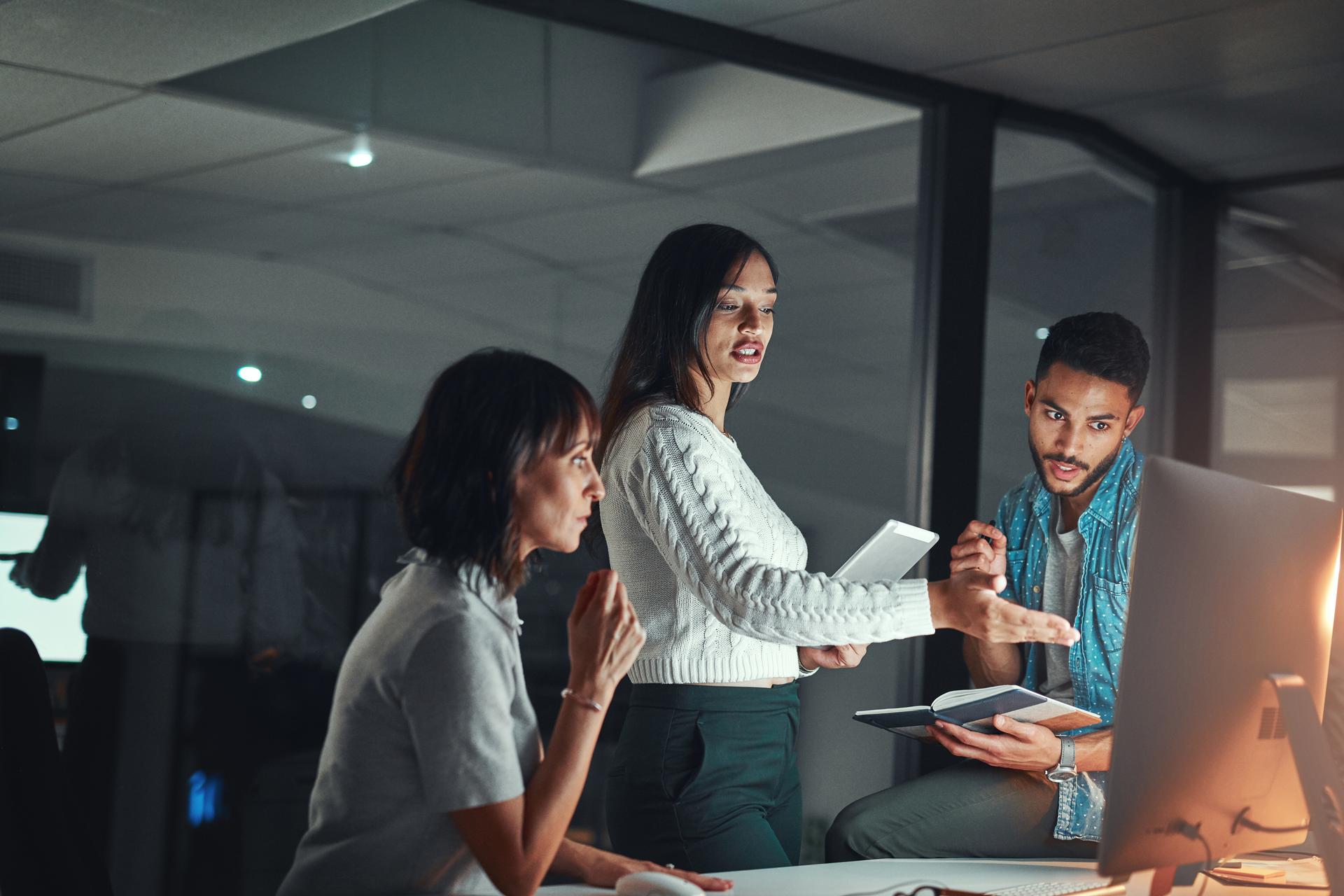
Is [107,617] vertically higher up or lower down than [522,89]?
lower down

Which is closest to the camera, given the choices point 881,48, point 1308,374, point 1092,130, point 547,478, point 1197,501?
point 1197,501

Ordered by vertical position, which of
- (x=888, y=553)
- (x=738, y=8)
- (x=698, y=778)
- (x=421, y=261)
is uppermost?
(x=738, y=8)

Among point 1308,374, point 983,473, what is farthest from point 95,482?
point 1308,374

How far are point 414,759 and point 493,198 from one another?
68.8 inches

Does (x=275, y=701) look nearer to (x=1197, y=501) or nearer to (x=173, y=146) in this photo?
(x=173, y=146)

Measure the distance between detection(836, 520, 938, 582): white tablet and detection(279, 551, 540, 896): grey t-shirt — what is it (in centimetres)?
72

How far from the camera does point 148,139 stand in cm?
256

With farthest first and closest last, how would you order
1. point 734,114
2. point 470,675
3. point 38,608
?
1. point 734,114
2. point 38,608
3. point 470,675

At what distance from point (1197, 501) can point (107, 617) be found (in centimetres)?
201

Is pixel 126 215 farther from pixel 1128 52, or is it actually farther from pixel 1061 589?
pixel 1128 52

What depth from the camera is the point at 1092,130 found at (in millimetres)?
3910

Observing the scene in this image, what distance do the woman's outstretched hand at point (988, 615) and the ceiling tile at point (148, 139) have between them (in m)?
1.68

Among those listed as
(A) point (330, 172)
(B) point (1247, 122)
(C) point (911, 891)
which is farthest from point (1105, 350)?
(B) point (1247, 122)

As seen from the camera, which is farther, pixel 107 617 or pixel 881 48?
pixel 881 48
